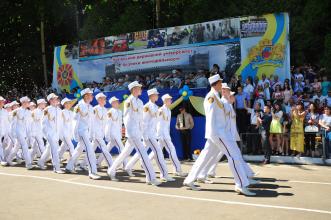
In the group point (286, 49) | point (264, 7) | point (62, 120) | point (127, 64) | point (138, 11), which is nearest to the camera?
point (62, 120)

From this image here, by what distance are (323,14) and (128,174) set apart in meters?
12.0

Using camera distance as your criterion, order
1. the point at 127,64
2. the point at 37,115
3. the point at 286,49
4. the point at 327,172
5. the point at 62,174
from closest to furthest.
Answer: the point at 327,172
the point at 62,174
the point at 37,115
the point at 286,49
the point at 127,64

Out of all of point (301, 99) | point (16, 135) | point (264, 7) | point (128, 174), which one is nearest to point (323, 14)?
point (264, 7)

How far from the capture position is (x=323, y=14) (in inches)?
736

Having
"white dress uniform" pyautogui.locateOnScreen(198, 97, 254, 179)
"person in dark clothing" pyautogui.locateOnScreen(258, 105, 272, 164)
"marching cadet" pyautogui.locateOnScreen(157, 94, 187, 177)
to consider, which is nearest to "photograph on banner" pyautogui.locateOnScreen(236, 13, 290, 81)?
"person in dark clothing" pyautogui.locateOnScreen(258, 105, 272, 164)

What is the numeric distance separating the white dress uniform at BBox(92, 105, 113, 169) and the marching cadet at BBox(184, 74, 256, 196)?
2.91 meters

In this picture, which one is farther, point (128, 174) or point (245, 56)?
point (245, 56)

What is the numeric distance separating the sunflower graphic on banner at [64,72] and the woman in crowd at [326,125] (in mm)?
14832

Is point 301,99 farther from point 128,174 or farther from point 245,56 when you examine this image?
point 128,174

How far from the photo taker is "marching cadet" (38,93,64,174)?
1237cm

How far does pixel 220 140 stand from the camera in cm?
867

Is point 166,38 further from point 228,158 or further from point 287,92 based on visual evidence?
point 228,158

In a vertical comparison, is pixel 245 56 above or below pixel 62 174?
above

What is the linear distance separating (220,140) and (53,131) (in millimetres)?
5865
